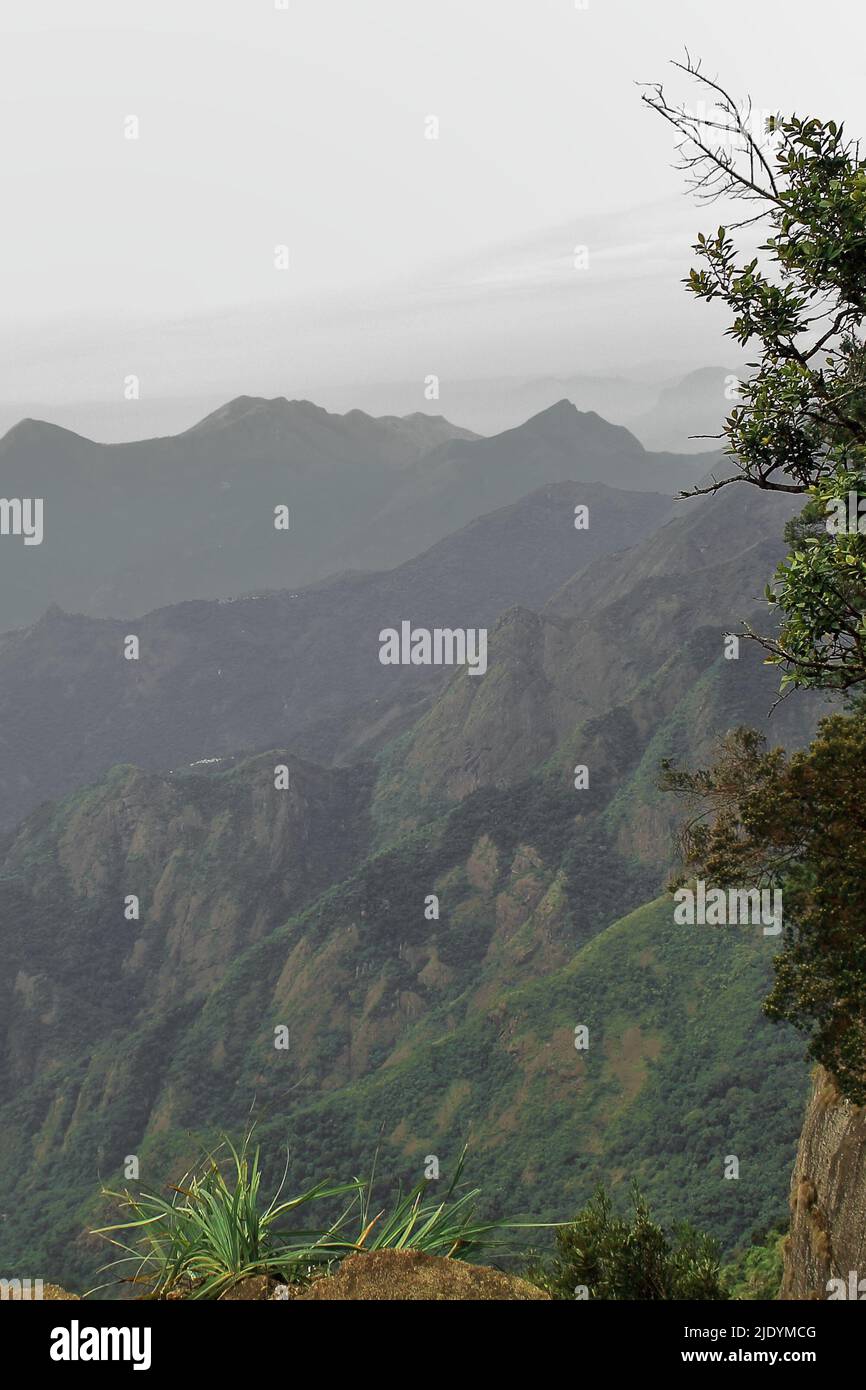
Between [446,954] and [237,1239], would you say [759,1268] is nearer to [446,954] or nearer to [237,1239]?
[237,1239]

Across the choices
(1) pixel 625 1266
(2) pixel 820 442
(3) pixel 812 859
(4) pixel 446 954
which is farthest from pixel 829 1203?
(4) pixel 446 954

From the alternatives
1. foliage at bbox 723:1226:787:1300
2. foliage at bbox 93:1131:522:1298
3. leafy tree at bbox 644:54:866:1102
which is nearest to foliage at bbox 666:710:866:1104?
leafy tree at bbox 644:54:866:1102

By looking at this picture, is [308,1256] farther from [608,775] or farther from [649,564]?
[649,564]

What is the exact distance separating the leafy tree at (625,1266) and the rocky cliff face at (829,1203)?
3.47 metres

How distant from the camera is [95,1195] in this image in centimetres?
7162

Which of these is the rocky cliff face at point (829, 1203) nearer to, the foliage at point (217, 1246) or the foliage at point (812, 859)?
the foliage at point (812, 859)

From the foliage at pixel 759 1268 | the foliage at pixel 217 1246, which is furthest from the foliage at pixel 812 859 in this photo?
the foliage at pixel 759 1268

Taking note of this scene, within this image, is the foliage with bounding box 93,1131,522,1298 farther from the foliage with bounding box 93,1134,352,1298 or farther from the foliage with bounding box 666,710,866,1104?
the foliage with bounding box 666,710,866,1104

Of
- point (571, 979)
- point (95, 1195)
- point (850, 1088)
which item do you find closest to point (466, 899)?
point (571, 979)

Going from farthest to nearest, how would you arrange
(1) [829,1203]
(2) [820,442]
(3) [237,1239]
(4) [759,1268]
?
(4) [759,1268] < (1) [829,1203] < (2) [820,442] < (3) [237,1239]

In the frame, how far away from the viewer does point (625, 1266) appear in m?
14.7

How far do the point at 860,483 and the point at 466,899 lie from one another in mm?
83376

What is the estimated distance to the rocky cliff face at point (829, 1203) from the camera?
17641 mm

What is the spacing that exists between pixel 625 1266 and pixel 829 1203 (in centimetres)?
643
